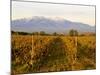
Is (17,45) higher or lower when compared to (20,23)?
lower

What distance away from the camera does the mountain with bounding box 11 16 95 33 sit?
2433 millimetres

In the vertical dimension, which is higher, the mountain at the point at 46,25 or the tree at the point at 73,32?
the mountain at the point at 46,25

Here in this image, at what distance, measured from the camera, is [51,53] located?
2539 millimetres

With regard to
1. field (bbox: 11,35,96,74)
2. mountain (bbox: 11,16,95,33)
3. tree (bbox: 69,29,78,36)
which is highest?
mountain (bbox: 11,16,95,33)

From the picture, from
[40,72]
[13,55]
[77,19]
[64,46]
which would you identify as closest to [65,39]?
[64,46]

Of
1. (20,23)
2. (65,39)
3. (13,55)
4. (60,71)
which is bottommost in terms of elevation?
(60,71)

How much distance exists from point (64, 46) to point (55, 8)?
1.55 ft

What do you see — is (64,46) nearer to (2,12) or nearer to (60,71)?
(60,71)

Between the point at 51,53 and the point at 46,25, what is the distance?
1.11 feet

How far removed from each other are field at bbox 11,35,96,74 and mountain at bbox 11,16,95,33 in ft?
0.29

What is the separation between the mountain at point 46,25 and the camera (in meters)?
2.43

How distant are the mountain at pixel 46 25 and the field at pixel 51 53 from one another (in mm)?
88

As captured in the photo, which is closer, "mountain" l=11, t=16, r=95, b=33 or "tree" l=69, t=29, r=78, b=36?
"mountain" l=11, t=16, r=95, b=33

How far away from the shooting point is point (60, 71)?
2.57 m
